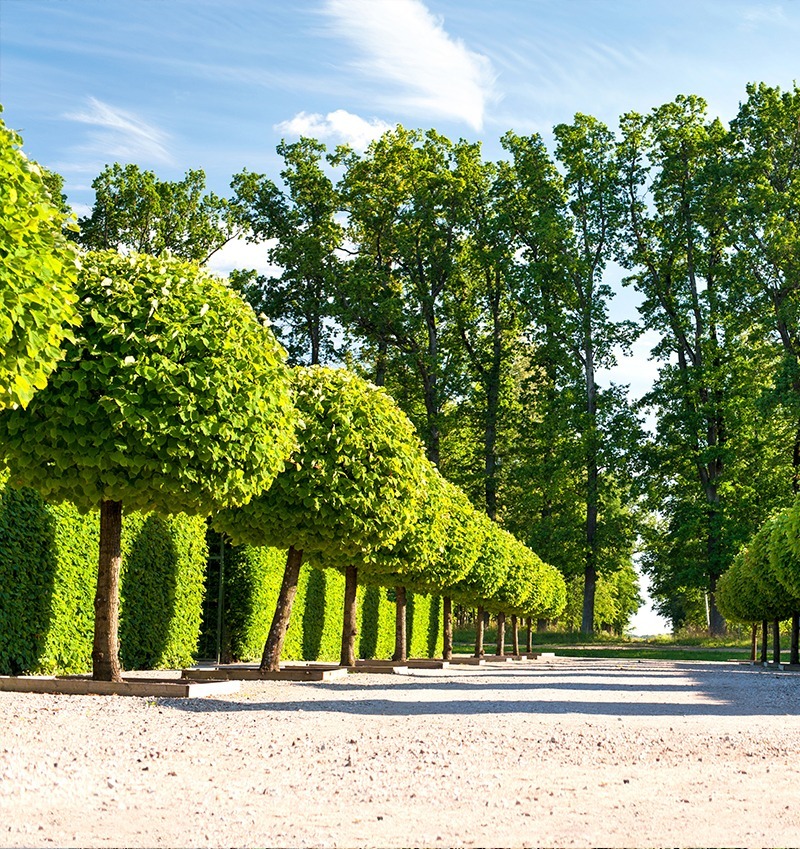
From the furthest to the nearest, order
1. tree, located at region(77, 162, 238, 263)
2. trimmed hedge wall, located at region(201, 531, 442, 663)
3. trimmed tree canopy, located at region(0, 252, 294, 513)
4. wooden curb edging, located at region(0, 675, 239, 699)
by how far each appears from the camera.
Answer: tree, located at region(77, 162, 238, 263) < trimmed hedge wall, located at region(201, 531, 442, 663) < wooden curb edging, located at region(0, 675, 239, 699) < trimmed tree canopy, located at region(0, 252, 294, 513)

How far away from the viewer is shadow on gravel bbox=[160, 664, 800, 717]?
12383mm

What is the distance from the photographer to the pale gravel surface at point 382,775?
5559mm

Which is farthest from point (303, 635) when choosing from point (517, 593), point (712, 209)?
point (712, 209)

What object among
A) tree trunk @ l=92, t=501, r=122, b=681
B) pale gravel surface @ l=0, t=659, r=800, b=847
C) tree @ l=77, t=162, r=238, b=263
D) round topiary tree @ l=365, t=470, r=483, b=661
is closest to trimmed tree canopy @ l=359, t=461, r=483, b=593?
round topiary tree @ l=365, t=470, r=483, b=661

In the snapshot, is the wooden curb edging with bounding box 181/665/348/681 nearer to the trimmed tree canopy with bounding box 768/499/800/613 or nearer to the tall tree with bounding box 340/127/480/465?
the trimmed tree canopy with bounding box 768/499/800/613

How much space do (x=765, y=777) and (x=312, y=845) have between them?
4.01 meters

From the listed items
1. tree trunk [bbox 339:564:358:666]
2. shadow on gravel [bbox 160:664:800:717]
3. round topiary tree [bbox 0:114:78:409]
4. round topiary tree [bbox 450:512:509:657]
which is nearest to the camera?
round topiary tree [bbox 0:114:78:409]

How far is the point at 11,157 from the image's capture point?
867 centimetres

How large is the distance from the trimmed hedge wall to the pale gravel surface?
10.8 meters

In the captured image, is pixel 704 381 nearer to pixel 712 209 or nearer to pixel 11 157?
pixel 712 209

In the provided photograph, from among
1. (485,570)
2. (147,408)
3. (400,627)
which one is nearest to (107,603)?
(147,408)

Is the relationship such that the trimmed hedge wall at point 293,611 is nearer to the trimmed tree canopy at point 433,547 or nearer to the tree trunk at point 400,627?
the tree trunk at point 400,627

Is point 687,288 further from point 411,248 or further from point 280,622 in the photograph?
point 280,622

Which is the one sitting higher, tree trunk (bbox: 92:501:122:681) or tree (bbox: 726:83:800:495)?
tree (bbox: 726:83:800:495)
